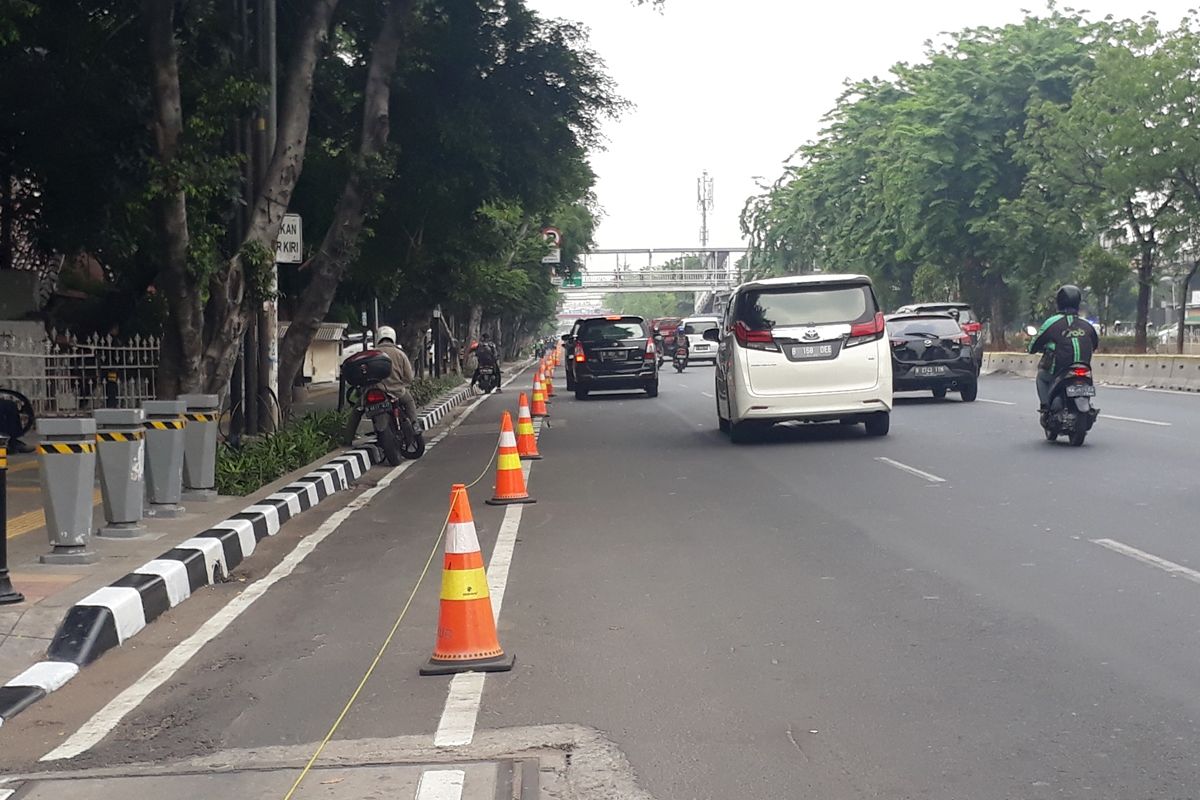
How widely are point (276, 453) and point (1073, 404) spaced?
8.56 metres

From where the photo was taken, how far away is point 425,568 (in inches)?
377

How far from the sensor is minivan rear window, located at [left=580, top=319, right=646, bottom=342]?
30625 millimetres

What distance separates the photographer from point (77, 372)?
2047 centimetres

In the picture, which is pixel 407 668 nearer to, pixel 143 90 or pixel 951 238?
pixel 143 90

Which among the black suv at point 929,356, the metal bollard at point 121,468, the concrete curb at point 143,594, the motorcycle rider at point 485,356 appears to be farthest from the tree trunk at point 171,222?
the motorcycle rider at point 485,356

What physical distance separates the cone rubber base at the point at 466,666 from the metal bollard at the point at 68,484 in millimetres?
3405

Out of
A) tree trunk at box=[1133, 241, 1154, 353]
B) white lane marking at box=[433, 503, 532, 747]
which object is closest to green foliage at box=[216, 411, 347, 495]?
white lane marking at box=[433, 503, 532, 747]

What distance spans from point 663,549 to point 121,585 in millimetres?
3573

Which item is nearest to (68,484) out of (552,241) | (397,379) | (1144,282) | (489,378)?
(397,379)

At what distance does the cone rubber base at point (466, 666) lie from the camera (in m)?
6.51

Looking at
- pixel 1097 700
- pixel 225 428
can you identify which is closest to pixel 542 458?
pixel 225 428

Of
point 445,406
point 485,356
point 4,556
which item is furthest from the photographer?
point 485,356

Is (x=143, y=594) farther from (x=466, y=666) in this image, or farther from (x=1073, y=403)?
(x=1073, y=403)

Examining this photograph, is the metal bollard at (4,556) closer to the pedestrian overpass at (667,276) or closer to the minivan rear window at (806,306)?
the minivan rear window at (806,306)
